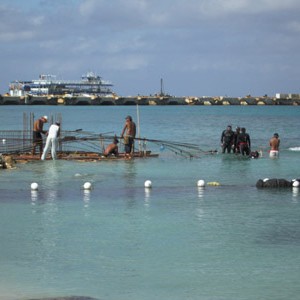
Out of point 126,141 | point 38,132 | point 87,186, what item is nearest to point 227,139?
point 126,141

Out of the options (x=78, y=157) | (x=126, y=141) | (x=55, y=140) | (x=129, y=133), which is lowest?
(x=78, y=157)

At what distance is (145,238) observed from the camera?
17.3m

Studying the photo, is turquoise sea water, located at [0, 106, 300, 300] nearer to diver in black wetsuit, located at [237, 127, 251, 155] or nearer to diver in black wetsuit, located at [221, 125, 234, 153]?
diver in black wetsuit, located at [237, 127, 251, 155]

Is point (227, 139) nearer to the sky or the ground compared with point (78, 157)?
nearer to the sky

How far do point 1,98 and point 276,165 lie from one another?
157 meters

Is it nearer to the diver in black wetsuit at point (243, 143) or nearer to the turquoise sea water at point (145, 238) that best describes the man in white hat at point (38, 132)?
the turquoise sea water at point (145, 238)

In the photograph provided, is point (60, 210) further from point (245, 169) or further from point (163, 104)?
point (163, 104)

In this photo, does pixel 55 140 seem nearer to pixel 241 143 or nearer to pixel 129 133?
pixel 129 133

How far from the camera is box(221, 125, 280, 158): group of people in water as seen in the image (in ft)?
119

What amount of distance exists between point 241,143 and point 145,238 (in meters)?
19.8

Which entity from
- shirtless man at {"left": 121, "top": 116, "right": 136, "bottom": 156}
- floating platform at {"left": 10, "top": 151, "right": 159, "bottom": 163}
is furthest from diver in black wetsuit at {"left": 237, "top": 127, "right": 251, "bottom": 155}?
shirtless man at {"left": 121, "top": 116, "right": 136, "bottom": 156}

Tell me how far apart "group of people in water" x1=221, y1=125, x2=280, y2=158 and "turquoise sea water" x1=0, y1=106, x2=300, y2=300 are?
7574 millimetres

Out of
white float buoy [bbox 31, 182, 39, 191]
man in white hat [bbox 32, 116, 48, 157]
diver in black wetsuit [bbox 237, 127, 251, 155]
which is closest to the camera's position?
white float buoy [bbox 31, 182, 39, 191]

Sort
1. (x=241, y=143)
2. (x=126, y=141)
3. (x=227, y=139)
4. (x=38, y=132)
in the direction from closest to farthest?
(x=38, y=132)
(x=126, y=141)
(x=241, y=143)
(x=227, y=139)
